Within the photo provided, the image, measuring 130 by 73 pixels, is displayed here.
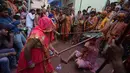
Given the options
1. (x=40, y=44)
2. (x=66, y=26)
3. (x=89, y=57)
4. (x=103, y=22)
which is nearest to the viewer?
(x=40, y=44)

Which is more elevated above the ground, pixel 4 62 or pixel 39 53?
pixel 39 53

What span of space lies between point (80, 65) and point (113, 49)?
3402 mm

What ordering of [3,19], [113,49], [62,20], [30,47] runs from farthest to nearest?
1. [62,20]
2. [3,19]
3. [30,47]
4. [113,49]

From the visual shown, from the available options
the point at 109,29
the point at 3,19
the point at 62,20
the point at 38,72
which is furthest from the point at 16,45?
the point at 62,20

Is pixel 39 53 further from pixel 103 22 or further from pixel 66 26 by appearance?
pixel 66 26

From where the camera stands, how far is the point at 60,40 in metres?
8.35

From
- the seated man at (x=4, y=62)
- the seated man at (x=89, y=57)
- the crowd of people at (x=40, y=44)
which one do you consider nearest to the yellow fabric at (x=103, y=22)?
the crowd of people at (x=40, y=44)

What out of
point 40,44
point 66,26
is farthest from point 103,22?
point 40,44

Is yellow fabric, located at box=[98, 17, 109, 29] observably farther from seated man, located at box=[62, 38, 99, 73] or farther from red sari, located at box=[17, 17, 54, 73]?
red sari, located at box=[17, 17, 54, 73]

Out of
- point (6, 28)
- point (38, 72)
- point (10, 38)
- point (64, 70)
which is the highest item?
point (6, 28)

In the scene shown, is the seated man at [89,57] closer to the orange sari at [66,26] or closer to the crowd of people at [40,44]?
the crowd of people at [40,44]

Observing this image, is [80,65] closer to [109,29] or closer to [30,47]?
[109,29]

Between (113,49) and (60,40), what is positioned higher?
(113,49)

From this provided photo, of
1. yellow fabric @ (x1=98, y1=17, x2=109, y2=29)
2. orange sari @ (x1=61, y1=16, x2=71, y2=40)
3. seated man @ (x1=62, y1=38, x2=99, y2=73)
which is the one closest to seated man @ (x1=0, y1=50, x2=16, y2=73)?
seated man @ (x1=62, y1=38, x2=99, y2=73)
